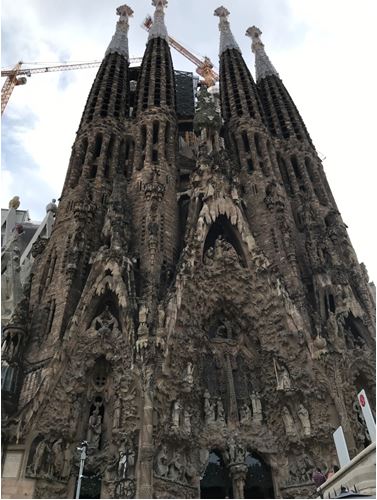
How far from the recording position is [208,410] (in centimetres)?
1505

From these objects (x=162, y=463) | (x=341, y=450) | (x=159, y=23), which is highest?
(x=159, y=23)

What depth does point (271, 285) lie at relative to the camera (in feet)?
54.6

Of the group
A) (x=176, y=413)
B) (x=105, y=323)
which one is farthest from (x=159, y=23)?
(x=176, y=413)

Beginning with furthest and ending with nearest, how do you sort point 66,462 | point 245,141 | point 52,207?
point 52,207 < point 245,141 < point 66,462

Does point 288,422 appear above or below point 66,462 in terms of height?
above

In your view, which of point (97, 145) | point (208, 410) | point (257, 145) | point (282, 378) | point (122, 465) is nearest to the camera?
point (122, 465)

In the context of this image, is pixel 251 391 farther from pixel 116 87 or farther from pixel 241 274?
pixel 116 87

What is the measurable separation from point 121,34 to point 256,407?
90.5 feet

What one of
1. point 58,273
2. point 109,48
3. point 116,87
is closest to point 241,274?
Result: point 58,273

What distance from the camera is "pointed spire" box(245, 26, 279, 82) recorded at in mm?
32531

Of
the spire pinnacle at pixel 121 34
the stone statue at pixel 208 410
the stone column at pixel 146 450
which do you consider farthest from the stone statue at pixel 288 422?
the spire pinnacle at pixel 121 34

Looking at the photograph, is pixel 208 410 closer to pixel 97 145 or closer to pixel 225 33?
pixel 97 145

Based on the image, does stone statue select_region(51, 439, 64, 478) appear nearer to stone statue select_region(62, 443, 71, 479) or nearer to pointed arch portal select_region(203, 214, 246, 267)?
stone statue select_region(62, 443, 71, 479)

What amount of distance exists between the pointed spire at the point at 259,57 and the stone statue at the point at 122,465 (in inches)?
1076
